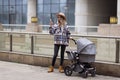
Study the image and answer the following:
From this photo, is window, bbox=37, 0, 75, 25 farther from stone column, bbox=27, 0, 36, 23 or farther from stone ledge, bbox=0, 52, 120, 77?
stone ledge, bbox=0, 52, 120, 77

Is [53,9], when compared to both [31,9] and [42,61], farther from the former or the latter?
[42,61]

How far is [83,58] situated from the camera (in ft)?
35.4

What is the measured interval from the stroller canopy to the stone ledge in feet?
2.42

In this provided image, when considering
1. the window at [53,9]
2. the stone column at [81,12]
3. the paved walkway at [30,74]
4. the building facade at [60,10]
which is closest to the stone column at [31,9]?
the building facade at [60,10]

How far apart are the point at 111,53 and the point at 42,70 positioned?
2.54 metres

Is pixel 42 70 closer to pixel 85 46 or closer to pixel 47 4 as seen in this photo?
pixel 85 46

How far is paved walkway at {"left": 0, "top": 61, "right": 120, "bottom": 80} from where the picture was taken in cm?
1056

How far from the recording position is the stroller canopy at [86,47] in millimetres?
10647

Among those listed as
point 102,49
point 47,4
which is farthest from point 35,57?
point 47,4

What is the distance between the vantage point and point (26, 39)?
45.4 feet

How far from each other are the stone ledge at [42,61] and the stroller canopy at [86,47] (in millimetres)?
738

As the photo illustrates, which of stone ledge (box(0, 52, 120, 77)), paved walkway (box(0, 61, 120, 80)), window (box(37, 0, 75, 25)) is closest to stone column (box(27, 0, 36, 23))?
window (box(37, 0, 75, 25))

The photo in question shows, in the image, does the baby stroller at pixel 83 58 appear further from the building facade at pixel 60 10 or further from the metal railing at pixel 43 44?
the building facade at pixel 60 10

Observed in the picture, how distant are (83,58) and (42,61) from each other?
2.62 m
